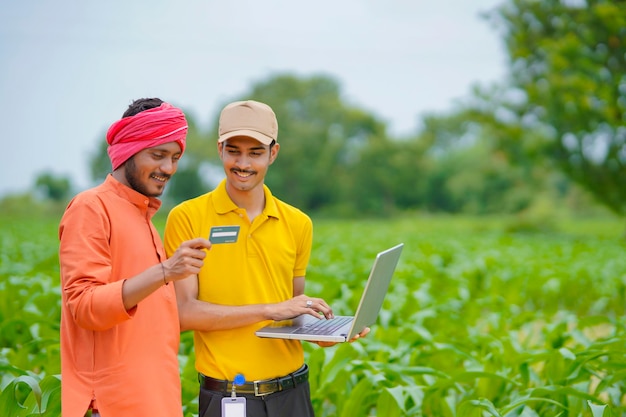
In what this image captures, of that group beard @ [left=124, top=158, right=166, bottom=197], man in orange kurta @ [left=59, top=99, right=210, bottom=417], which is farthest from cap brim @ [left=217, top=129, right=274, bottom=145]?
beard @ [left=124, top=158, right=166, bottom=197]

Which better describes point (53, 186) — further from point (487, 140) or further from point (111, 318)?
point (111, 318)

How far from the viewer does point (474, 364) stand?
3830mm

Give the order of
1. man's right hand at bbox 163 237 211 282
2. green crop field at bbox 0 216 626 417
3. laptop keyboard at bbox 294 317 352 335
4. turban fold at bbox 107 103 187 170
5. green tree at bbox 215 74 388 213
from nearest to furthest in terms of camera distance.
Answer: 1. man's right hand at bbox 163 237 211 282
2. turban fold at bbox 107 103 187 170
3. laptop keyboard at bbox 294 317 352 335
4. green crop field at bbox 0 216 626 417
5. green tree at bbox 215 74 388 213

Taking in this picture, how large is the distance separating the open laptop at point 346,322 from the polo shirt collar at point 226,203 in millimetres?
345

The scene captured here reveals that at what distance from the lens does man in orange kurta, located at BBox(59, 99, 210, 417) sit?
Answer: 1787 millimetres

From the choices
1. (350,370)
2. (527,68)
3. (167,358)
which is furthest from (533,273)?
(527,68)

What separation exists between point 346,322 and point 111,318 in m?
0.82

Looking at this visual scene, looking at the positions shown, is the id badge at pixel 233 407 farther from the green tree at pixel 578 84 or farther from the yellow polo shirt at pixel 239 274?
the green tree at pixel 578 84

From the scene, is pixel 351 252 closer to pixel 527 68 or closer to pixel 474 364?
pixel 474 364

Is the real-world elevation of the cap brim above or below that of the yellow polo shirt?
above

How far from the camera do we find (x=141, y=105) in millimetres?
2023

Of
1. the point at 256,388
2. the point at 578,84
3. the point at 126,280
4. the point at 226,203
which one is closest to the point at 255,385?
the point at 256,388

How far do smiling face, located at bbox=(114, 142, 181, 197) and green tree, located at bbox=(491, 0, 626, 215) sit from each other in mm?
16775

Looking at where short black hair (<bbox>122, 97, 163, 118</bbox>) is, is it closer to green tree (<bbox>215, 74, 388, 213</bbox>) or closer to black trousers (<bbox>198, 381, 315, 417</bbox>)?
black trousers (<bbox>198, 381, 315, 417</bbox>)
